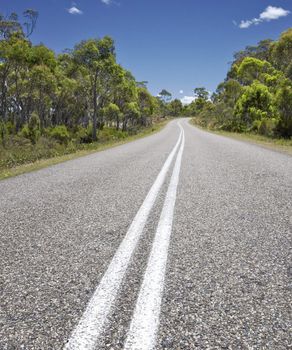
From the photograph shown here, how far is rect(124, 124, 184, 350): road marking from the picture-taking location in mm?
1786

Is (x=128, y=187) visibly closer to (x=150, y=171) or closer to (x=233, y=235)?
(x=150, y=171)

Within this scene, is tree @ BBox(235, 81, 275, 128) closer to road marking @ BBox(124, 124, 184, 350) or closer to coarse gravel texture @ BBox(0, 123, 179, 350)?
coarse gravel texture @ BBox(0, 123, 179, 350)

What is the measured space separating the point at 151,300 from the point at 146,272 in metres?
0.43

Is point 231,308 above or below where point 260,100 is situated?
below

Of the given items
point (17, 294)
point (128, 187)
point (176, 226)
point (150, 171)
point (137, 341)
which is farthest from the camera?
point (150, 171)

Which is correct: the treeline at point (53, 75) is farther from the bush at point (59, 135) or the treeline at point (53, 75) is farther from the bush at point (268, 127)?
the bush at point (268, 127)

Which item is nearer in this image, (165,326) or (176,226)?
(165,326)

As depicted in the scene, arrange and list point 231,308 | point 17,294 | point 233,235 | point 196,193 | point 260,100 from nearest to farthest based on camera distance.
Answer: point 231,308 → point 17,294 → point 233,235 → point 196,193 → point 260,100

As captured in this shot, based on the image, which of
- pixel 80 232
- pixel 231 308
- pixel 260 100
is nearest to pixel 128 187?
pixel 80 232

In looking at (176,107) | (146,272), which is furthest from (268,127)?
(176,107)

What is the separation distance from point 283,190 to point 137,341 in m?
4.87

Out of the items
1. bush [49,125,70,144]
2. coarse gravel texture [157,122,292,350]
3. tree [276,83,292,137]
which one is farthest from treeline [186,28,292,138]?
coarse gravel texture [157,122,292,350]

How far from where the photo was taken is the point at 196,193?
5695 millimetres

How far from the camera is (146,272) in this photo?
8.56ft
